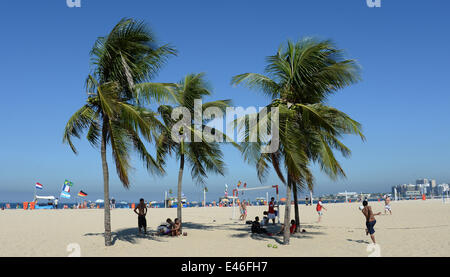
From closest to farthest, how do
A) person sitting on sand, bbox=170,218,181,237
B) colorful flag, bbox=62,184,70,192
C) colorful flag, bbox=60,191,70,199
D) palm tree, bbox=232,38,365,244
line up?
palm tree, bbox=232,38,365,244 → person sitting on sand, bbox=170,218,181,237 → colorful flag, bbox=60,191,70,199 → colorful flag, bbox=62,184,70,192

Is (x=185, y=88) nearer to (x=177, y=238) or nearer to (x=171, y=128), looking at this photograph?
(x=171, y=128)

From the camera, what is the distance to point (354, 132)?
1005 centimetres

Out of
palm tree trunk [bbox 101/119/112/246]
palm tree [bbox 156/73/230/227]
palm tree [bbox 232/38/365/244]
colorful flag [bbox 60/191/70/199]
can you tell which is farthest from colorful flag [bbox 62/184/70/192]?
palm tree [bbox 232/38/365/244]

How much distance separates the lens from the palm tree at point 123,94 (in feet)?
30.8

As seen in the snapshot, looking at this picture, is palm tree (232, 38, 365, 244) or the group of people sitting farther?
the group of people sitting

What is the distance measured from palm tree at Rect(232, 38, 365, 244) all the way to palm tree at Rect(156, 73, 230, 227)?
298 cm

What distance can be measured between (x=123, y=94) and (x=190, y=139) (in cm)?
399

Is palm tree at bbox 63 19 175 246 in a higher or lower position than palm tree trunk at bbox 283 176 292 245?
higher

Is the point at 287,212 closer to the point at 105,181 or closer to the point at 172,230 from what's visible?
the point at 172,230

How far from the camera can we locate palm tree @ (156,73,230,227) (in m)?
13.4

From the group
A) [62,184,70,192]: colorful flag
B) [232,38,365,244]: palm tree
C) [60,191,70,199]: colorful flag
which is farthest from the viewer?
[62,184,70,192]: colorful flag

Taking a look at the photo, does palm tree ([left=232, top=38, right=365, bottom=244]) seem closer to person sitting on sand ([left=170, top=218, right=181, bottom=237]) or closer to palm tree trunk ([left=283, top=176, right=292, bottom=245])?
palm tree trunk ([left=283, top=176, right=292, bottom=245])
